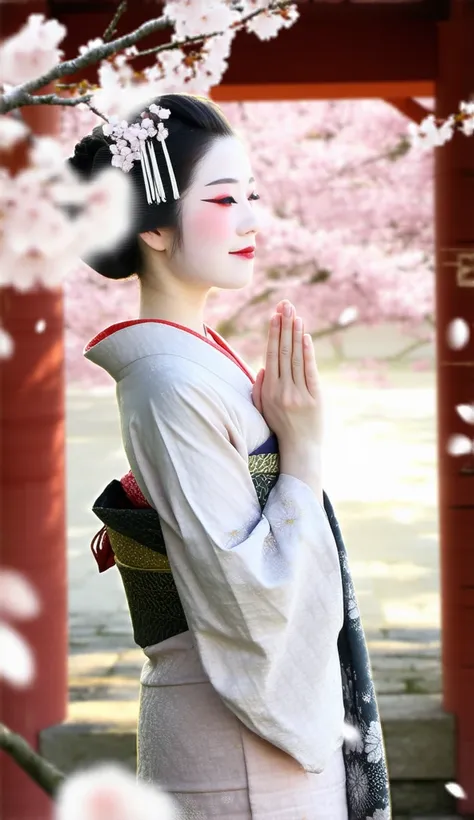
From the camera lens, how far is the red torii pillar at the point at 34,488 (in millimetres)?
3344

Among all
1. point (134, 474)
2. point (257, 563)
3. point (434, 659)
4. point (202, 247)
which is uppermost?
point (202, 247)

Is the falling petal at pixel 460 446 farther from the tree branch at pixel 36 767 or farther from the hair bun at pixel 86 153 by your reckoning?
the tree branch at pixel 36 767

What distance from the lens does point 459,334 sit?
10.8 ft

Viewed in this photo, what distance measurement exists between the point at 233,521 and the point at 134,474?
0.54 ft

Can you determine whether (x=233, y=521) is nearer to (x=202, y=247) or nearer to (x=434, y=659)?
(x=202, y=247)

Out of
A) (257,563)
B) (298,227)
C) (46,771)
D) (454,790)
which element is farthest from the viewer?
(298,227)

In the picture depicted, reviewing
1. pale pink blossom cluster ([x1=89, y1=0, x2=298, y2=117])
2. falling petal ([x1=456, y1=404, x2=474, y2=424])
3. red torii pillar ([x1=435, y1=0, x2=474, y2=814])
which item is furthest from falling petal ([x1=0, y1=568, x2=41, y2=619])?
pale pink blossom cluster ([x1=89, y1=0, x2=298, y2=117])

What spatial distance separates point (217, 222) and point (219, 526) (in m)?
0.44

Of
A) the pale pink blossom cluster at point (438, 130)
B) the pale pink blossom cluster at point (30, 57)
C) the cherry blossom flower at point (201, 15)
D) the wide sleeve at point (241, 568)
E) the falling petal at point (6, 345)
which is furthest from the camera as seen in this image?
the falling petal at point (6, 345)

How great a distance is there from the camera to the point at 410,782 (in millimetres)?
3576

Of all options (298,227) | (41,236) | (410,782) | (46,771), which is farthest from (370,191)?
(46,771)

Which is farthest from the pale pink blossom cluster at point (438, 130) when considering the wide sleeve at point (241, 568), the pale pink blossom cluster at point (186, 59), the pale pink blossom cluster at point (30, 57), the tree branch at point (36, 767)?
the tree branch at point (36, 767)

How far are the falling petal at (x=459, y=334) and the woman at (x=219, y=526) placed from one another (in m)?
1.82

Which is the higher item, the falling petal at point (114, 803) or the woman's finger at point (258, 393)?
the woman's finger at point (258, 393)
